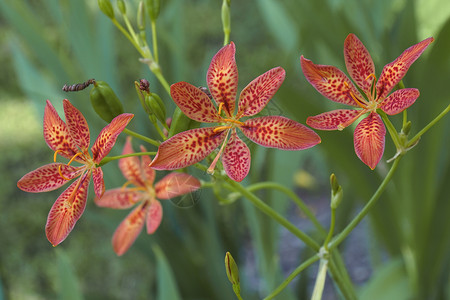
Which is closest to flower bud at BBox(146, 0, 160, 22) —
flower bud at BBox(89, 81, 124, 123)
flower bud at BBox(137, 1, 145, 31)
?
flower bud at BBox(137, 1, 145, 31)

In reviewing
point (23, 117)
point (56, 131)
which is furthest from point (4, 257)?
point (56, 131)

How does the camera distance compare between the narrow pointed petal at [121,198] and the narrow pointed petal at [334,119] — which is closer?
the narrow pointed petal at [334,119]

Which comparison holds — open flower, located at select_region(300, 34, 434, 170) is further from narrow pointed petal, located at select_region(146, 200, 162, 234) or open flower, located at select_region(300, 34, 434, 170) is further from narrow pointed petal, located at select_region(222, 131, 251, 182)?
narrow pointed petal, located at select_region(146, 200, 162, 234)

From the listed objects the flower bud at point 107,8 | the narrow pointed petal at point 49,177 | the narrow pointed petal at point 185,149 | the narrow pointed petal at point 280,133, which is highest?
the flower bud at point 107,8

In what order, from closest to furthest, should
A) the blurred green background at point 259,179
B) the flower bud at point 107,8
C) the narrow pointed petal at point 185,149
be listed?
the narrow pointed petal at point 185,149 → the flower bud at point 107,8 → the blurred green background at point 259,179

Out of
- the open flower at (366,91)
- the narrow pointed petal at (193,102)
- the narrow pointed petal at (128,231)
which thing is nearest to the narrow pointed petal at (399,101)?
the open flower at (366,91)

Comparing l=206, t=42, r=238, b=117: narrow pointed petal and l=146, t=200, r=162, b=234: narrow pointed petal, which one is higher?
l=206, t=42, r=238, b=117: narrow pointed petal

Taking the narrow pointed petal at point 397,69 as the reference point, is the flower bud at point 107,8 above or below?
above

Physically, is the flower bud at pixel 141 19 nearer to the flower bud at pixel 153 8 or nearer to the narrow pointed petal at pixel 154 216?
the flower bud at pixel 153 8
